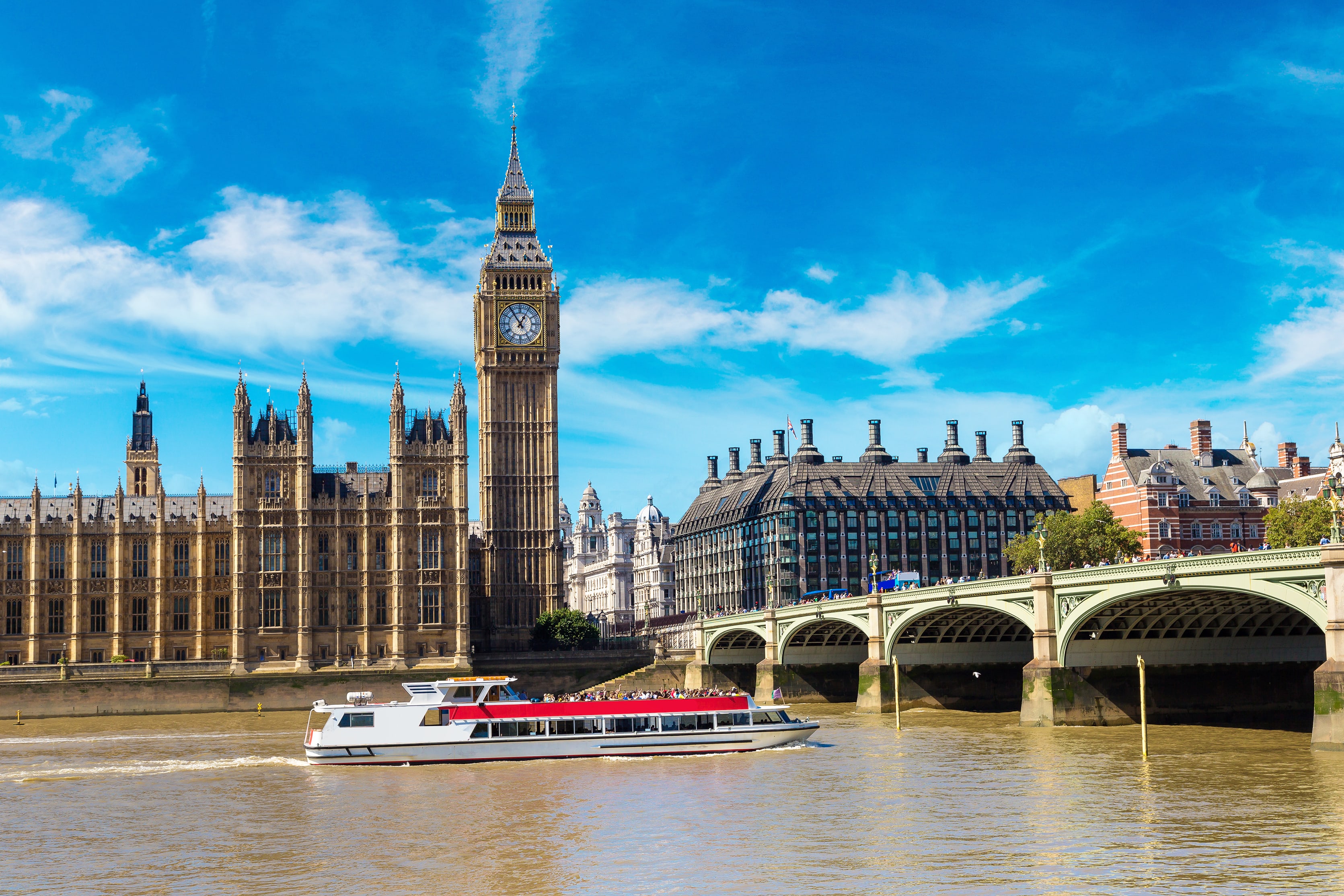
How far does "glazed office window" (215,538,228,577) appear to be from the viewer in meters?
123

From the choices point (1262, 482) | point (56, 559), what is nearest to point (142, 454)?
point (56, 559)

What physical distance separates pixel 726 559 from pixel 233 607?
230 feet

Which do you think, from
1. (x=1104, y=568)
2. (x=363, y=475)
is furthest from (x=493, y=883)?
(x=363, y=475)

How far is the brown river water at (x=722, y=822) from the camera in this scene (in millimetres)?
34406

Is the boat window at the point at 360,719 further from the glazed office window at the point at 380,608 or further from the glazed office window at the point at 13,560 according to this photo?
the glazed office window at the point at 13,560

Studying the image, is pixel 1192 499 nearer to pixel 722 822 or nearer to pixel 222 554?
pixel 222 554

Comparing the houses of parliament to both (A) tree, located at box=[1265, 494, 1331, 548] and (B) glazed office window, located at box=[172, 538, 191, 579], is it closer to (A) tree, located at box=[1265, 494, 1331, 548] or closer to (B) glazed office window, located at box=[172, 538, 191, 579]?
(B) glazed office window, located at box=[172, 538, 191, 579]

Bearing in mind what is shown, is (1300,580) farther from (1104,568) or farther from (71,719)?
(71,719)

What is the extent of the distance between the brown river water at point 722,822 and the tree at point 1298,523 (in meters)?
38.2

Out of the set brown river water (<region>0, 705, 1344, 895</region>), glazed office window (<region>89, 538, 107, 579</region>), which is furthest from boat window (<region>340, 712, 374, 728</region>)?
glazed office window (<region>89, 538, 107, 579</region>)

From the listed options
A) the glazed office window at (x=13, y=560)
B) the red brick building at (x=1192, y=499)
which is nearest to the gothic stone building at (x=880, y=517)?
the red brick building at (x=1192, y=499)

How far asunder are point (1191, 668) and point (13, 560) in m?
94.3

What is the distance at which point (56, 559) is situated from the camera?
120625 millimetres

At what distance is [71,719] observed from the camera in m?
106
